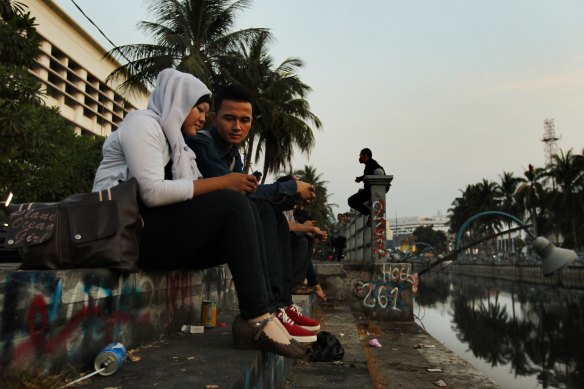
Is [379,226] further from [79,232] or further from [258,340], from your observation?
[79,232]

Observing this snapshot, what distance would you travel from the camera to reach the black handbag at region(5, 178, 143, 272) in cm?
156

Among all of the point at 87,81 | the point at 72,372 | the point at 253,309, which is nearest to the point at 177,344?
the point at 253,309

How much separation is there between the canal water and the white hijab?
30.5 feet

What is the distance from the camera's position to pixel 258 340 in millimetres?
1961

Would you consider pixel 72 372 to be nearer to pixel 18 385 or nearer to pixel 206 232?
pixel 18 385

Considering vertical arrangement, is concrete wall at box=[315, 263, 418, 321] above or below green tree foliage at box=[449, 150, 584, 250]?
below

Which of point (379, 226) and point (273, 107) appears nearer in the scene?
point (379, 226)

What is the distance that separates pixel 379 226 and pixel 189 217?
24.7 feet

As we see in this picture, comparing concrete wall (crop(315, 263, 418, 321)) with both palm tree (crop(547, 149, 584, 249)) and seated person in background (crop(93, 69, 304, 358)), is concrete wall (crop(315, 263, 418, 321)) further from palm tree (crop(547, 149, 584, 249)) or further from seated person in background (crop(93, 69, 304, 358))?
palm tree (crop(547, 149, 584, 249))

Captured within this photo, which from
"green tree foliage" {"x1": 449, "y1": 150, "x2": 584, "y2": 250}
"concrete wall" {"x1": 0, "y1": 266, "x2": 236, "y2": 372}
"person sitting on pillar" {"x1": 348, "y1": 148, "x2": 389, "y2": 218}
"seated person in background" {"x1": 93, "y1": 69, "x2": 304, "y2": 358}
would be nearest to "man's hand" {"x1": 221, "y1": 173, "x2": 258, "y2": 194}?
"seated person in background" {"x1": 93, "y1": 69, "x2": 304, "y2": 358}

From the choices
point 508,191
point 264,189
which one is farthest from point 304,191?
point 508,191

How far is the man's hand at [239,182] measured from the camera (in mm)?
2092

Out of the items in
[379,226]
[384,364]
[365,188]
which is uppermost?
[365,188]

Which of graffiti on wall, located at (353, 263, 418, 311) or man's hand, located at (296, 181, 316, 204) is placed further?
graffiti on wall, located at (353, 263, 418, 311)
